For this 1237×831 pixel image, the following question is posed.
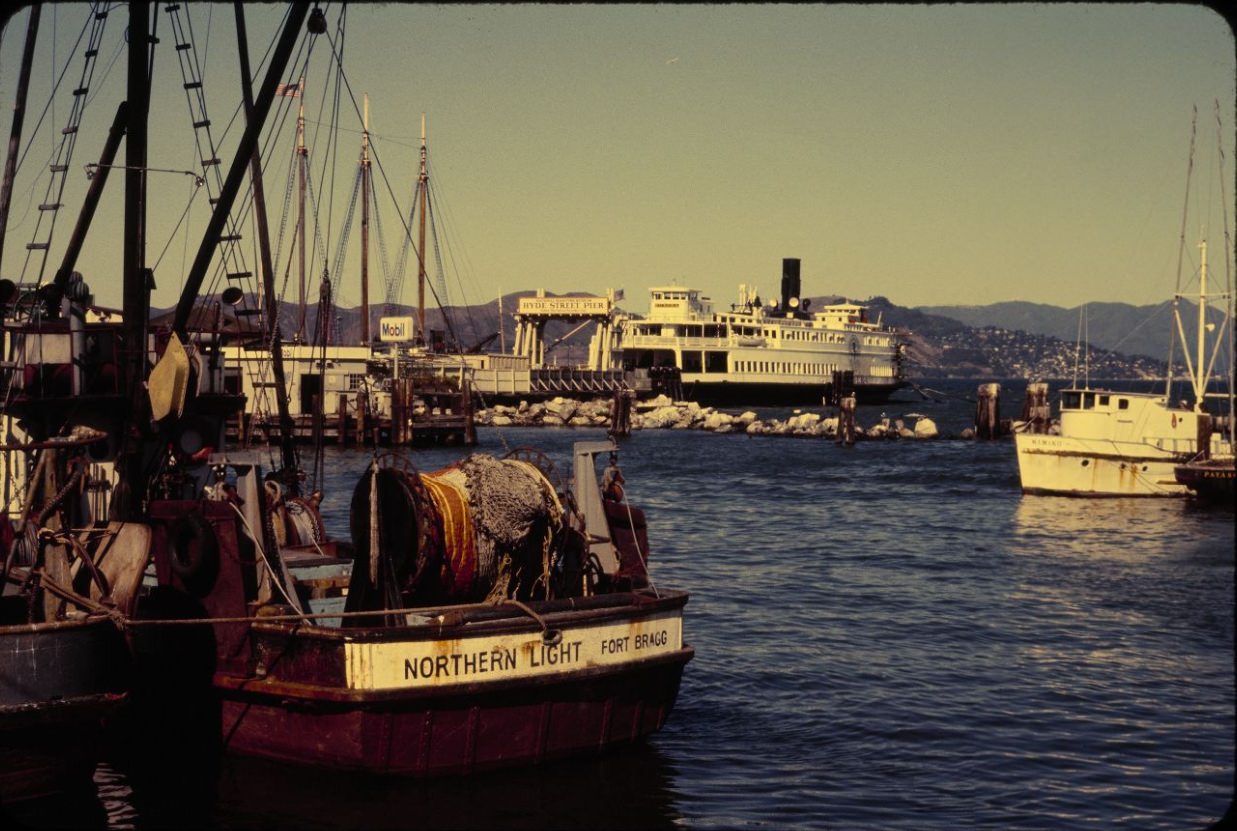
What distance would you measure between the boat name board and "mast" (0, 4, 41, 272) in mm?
10496

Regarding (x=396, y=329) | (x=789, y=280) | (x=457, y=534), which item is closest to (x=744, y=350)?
(x=789, y=280)

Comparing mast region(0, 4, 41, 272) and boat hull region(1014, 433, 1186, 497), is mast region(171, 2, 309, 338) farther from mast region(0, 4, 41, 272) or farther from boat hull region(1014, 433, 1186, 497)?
boat hull region(1014, 433, 1186, 497)

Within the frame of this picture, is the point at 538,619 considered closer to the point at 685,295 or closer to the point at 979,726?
the point at 979,726

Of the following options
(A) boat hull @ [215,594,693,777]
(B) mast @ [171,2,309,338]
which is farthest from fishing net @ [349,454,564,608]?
(B) mast @ [171,2,309,338]

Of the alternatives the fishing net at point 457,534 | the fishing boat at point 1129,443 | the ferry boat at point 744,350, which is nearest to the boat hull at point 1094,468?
the fishing boat at point 1129,443

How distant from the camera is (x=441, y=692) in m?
13.9

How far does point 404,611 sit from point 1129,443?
40687mm

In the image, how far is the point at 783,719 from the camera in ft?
60.1

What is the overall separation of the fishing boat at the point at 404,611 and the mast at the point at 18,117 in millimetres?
4631

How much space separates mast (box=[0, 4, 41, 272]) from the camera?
20.6 metres

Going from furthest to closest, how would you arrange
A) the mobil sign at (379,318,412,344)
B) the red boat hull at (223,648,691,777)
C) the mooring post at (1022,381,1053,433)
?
the mobil sign at (379,318,412,344) → the mooring post at (1022,381,1053,433) → the red boat hull at (223,648,691,777)

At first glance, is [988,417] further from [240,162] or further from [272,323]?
[240,162]

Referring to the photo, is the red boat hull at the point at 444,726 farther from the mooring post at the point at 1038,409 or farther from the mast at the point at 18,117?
the mooring post at the point at 1038,409

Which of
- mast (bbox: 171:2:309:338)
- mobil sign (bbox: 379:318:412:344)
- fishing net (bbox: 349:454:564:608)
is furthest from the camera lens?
mobil sign (bbox: 379:318:412:344)
